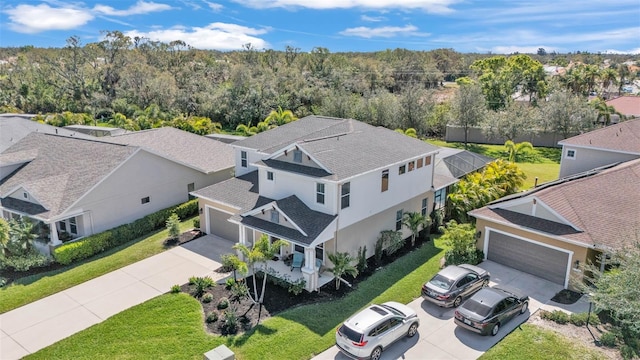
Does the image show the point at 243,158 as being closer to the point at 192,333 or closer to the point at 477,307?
the point at 192,333

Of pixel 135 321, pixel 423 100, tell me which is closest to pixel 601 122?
pixel 423 100

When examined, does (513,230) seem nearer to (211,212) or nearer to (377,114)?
(211,212)

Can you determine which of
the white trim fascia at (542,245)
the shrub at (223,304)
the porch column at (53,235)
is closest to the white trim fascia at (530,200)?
the white trim fascia at (542,245)

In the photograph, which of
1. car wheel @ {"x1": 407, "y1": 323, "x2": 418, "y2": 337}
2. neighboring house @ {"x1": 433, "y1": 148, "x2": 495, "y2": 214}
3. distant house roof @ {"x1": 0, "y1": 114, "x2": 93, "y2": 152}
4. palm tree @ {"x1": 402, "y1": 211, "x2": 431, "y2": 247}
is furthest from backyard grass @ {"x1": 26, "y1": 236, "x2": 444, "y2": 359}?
distant house roof @ {"x1": 0, "y1": 114, "x2": 93, "y2": 152}

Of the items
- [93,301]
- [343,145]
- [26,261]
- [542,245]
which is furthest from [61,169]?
[542,245]

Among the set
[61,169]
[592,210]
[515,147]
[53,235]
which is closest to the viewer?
[592,210]

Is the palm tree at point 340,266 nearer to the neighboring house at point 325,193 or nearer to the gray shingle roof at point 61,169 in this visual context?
the neighboring house at point 325,193

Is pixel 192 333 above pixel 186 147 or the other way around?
the other way around

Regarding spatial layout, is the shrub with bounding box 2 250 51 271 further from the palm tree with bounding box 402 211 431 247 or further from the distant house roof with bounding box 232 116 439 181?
the palm tree with bounding box 402 211 431 247
